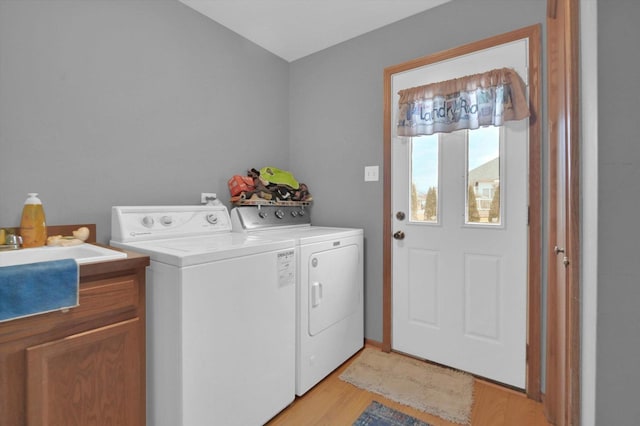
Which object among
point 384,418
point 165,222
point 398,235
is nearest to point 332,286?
point 398,235

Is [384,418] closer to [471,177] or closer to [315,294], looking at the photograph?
[315,294]

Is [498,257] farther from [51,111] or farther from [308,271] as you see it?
[51,111]

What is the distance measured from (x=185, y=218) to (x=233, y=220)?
34 centimetres

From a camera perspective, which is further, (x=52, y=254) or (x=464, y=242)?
(x=464, y=242)

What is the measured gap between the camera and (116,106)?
168 centimetres

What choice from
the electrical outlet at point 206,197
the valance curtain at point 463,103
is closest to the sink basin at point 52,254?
the electrical outlet at point 206,197

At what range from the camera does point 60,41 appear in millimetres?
1485

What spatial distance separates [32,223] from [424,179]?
2180mm

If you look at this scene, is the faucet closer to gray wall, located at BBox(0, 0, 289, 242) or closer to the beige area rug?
gray wall, located at BBox(0, 0, 289, 242)

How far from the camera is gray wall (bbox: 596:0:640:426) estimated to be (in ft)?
1.93

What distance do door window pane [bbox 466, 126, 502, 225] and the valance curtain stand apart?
0.34 ft

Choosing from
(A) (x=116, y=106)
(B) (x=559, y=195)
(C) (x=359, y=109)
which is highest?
(C) (x=359, y=109)

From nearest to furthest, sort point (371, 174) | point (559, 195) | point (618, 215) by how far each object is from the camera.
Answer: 1. point (618, 215)
2. point (559, 195)
3. point (371, 174)

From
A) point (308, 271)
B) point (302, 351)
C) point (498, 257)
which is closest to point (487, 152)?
point (498, 257)
